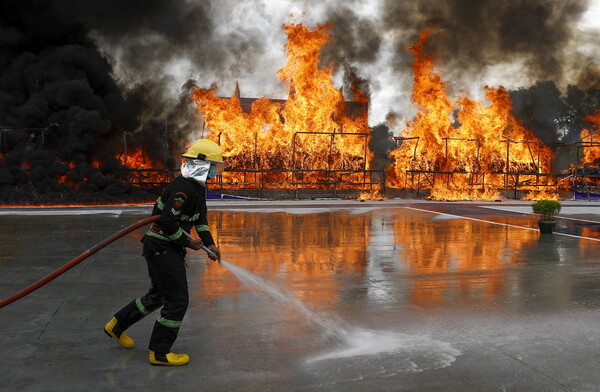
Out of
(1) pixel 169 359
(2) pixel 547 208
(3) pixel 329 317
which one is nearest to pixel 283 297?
(3) pixel 329 317

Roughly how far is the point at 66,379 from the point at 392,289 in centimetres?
409

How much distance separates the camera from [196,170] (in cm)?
453

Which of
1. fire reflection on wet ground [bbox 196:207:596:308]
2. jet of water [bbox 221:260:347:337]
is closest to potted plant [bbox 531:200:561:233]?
fire reflection on wet ground [bbox 196:207:596:308]

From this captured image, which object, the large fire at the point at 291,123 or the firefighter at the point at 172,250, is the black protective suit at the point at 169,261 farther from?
the large fire at the point at 291,123

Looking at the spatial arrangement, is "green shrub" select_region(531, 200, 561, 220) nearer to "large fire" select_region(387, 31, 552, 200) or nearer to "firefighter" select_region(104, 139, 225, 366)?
"firefighter" select_region(104, 139, 225, 366)

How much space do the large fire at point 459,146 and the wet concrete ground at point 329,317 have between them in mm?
17942

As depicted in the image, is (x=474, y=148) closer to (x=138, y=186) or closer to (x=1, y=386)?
(x=138, y=186)

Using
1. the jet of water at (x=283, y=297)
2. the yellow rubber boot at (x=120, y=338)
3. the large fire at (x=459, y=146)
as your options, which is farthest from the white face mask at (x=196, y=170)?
the large fire at (x=459, y=146)

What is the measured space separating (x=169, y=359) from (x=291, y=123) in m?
24.4

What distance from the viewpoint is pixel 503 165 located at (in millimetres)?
30562

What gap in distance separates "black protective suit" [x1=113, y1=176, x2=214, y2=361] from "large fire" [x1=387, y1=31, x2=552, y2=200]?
24260mm

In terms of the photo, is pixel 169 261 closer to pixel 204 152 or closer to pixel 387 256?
pixel 204 152

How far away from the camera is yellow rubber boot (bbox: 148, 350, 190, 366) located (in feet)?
13.9

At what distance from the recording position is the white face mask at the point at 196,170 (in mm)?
4523
